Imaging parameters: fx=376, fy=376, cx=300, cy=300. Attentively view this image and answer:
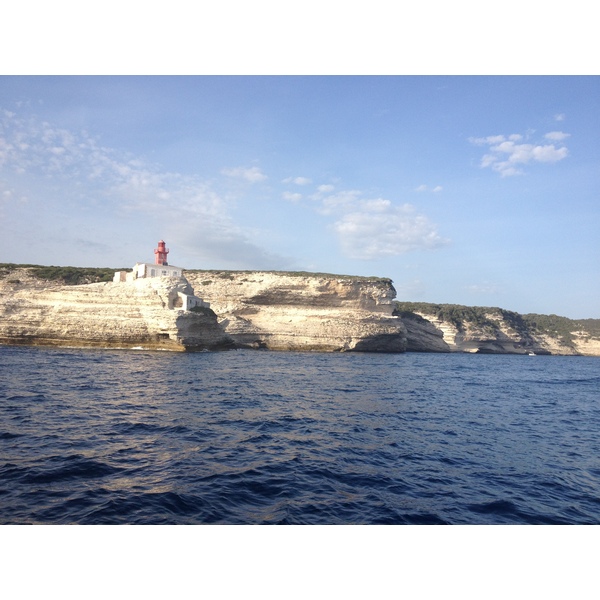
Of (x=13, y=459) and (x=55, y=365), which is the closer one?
(x=13, y=459)

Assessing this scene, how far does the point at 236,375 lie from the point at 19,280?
38.7m

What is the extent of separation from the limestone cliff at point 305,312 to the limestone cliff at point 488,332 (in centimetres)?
1608

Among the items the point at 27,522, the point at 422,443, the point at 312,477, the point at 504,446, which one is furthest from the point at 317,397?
the point at 27,522

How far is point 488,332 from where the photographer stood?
7856cm

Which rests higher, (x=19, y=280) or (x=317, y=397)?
(x=19, y=280)

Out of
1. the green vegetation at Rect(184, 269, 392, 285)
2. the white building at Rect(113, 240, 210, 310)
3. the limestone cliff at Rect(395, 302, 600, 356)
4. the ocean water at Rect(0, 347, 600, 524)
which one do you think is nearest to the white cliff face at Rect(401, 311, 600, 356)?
the limestone cliff at Rect(395, 302, 600, 356)

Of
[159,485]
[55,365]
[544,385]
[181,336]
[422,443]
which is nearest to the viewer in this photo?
[159,485]

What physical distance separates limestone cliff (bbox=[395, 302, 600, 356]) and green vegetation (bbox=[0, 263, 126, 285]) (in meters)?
49.1

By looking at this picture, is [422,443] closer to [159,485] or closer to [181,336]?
[159,485]

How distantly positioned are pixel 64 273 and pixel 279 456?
5047 cm

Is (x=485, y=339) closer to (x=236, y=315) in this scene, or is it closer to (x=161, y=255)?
(x=236, y=315)

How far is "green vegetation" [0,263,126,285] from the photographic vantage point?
47.7 m

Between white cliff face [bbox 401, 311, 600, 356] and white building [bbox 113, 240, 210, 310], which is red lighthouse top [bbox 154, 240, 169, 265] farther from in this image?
white cliff face [bbox 401, 311, 600, 356]

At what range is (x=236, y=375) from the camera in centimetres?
2356
